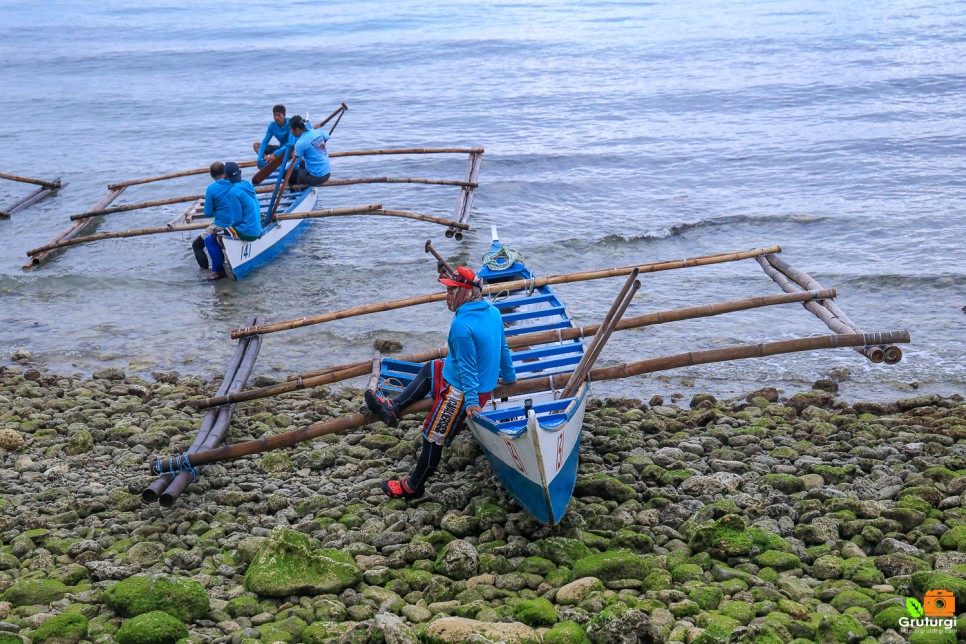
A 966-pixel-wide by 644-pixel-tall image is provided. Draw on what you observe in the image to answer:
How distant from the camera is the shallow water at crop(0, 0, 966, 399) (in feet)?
41.4

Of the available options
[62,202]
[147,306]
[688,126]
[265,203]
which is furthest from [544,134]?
[147,306]

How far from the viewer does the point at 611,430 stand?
8.56 metres

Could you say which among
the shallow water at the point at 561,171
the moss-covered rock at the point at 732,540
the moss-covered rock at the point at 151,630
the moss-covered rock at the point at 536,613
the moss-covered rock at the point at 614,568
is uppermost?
the moss-covered rock at the point at 151,630

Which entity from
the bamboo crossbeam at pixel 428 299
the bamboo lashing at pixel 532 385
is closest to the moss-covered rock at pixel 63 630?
the bamboo lashing at pixel 532 385

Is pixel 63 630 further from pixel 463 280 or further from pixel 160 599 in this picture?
pixel 463 280

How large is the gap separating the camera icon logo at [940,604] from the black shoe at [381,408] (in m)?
4.21

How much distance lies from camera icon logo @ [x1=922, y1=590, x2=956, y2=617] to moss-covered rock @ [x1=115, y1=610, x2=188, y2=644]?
4.40m

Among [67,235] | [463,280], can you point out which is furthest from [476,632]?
[67,235]

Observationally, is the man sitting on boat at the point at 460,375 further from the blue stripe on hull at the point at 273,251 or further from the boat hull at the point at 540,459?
the blue stripe on hull at the point at 273,251

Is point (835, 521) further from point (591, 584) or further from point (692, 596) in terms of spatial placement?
point (591, 584)

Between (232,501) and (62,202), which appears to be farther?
(62,202)

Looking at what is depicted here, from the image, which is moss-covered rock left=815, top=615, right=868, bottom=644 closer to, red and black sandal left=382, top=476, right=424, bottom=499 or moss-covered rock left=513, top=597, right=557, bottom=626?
moss-covered rock left=513, top=597, right=557, bottom=626

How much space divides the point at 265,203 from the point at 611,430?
1001 centimetres

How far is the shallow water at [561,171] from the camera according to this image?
1263 cm
